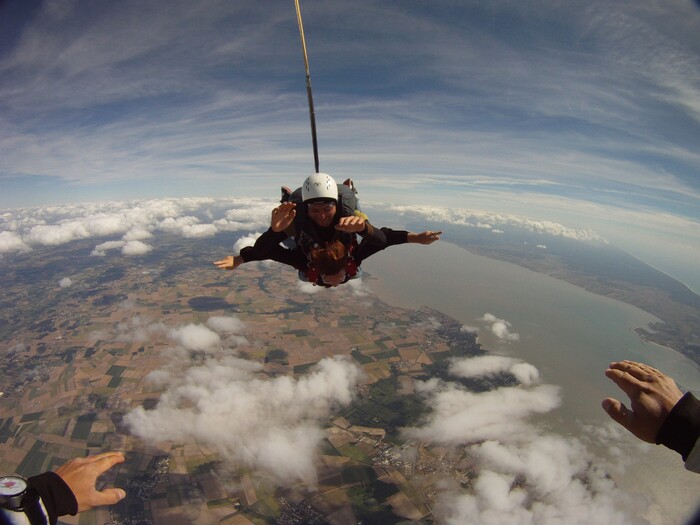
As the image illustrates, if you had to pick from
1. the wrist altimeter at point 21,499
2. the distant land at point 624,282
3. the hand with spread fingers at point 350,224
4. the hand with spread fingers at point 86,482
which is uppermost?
the hand with spread fingers at point 350,224

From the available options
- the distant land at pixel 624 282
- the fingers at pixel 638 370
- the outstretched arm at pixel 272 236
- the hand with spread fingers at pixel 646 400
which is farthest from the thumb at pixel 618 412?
the distant land at pixel 624 282

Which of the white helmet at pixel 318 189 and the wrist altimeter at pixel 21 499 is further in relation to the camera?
the white helmet at pixel 318 189

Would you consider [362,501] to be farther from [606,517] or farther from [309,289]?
[309,289]

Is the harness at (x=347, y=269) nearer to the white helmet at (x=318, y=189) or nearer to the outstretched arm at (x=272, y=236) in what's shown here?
the outstretched arm at (x=272, y=236)

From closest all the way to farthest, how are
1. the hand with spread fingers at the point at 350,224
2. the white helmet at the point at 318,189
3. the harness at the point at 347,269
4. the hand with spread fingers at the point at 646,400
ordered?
the hand with spread fingers at the point at 646,400 < the hand with spread fingers at the point at 350,224 < the white helmet at the point at 318,189 < the harness at the point at 347,269

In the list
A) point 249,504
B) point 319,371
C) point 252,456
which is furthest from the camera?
point 319,371

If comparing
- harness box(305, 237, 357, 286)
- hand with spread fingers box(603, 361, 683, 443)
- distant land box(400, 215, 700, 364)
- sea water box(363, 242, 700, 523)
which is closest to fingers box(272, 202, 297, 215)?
harness box(305, 237, 357, 286)

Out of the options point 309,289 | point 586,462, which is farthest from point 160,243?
point 586,462
